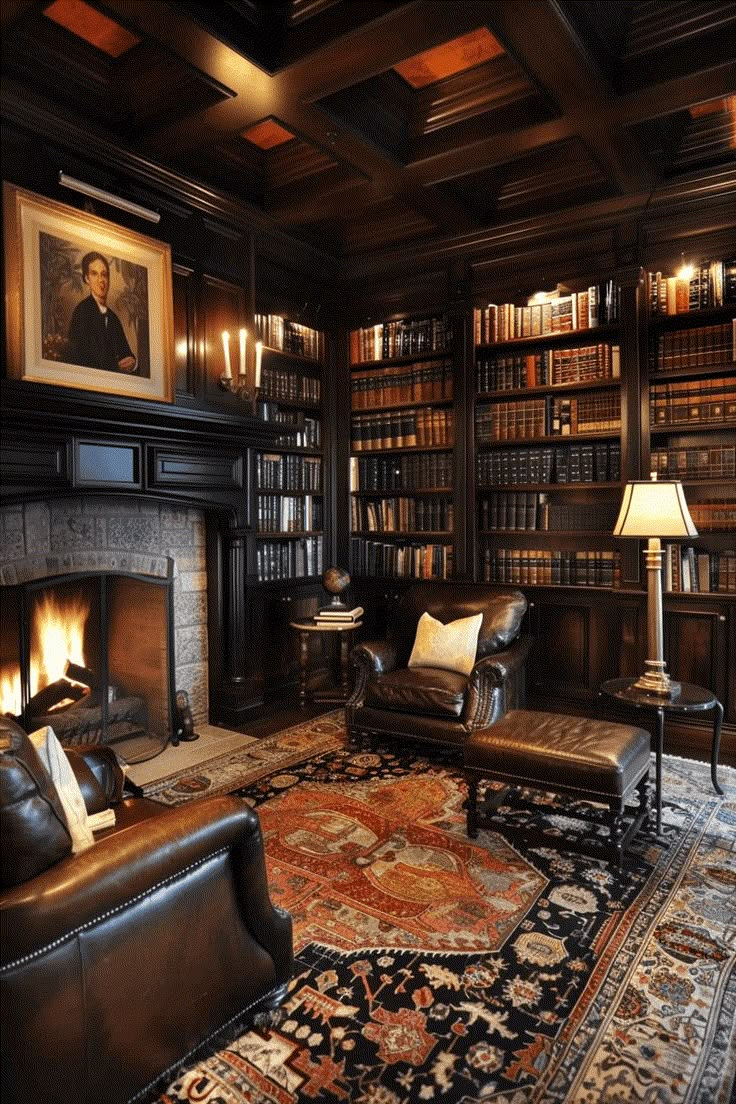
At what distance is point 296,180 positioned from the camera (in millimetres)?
4039

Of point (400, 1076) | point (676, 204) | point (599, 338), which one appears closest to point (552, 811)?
point (400, 1076)

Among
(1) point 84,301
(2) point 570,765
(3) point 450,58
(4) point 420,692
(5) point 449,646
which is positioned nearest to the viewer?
(2) point 570,765

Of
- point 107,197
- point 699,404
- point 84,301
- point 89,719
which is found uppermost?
point 107,197

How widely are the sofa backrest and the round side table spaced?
758 millimetres

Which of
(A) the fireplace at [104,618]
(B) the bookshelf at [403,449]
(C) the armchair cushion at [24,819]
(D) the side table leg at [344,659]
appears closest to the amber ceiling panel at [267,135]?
(B) the bookshelf at [403,449]

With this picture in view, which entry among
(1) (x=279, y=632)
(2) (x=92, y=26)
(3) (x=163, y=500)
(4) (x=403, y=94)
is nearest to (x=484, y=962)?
(3) (x=163, y=500)

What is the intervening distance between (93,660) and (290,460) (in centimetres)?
188

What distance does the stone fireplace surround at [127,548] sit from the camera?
3.48 metres

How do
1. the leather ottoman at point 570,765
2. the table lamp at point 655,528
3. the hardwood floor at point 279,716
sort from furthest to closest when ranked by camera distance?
the hardwood floor at point 279,716
the table lamp at point 655,528
the leather ottoman at point 570,765

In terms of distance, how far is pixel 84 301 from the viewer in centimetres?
342

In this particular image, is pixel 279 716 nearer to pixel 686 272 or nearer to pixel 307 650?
pixel 307 650

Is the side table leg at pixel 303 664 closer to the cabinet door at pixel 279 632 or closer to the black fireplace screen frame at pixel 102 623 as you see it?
the cabinet door at pixel 279 632

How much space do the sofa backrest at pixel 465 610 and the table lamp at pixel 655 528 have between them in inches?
34.5

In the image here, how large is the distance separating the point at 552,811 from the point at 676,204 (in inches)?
131
